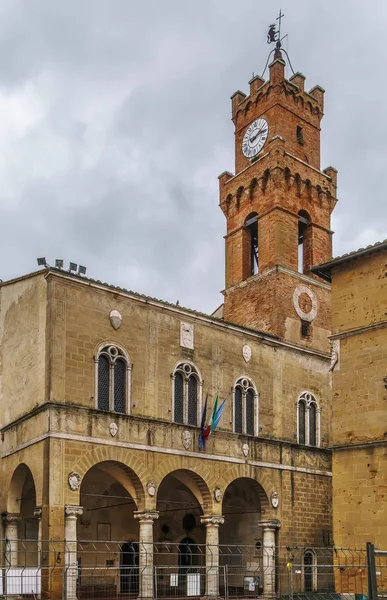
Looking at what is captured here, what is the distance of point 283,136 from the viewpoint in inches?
1435

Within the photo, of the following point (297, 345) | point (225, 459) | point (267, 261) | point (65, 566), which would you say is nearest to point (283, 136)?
point (267, 261)

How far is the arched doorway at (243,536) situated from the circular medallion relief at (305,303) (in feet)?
26.8

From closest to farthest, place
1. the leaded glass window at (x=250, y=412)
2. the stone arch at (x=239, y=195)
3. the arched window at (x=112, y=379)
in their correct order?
1. the arched window at (x=112, y=379)
2. the leaded glass window at (x=250, y=412)
3. the stone arch at (x=239, y=195)

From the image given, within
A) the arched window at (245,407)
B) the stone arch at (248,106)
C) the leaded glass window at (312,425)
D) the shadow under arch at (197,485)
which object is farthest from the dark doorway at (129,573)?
the stone arch at (248,106)

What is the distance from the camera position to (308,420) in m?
30.9

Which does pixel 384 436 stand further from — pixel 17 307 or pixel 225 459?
pixel 17 307

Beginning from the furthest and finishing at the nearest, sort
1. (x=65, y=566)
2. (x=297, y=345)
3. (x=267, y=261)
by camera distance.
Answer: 1. (x=267, y=261)
2. (x=297, y=345)
3. (x=65, y=566)

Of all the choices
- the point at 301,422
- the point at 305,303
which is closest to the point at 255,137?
the point at 305,303

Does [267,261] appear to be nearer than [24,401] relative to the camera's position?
No

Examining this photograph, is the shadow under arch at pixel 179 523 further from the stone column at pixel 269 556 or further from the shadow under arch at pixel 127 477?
the shadow under arch at pixel 127 477

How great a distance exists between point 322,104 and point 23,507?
82.1ft

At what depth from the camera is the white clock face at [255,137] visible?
37.1 meters

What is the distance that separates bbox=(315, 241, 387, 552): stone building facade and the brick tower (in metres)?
8.99

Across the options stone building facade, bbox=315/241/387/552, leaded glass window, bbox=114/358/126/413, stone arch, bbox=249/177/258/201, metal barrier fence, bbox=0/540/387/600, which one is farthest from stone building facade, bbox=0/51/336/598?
stone building facade, bbox=315/241/387/552
